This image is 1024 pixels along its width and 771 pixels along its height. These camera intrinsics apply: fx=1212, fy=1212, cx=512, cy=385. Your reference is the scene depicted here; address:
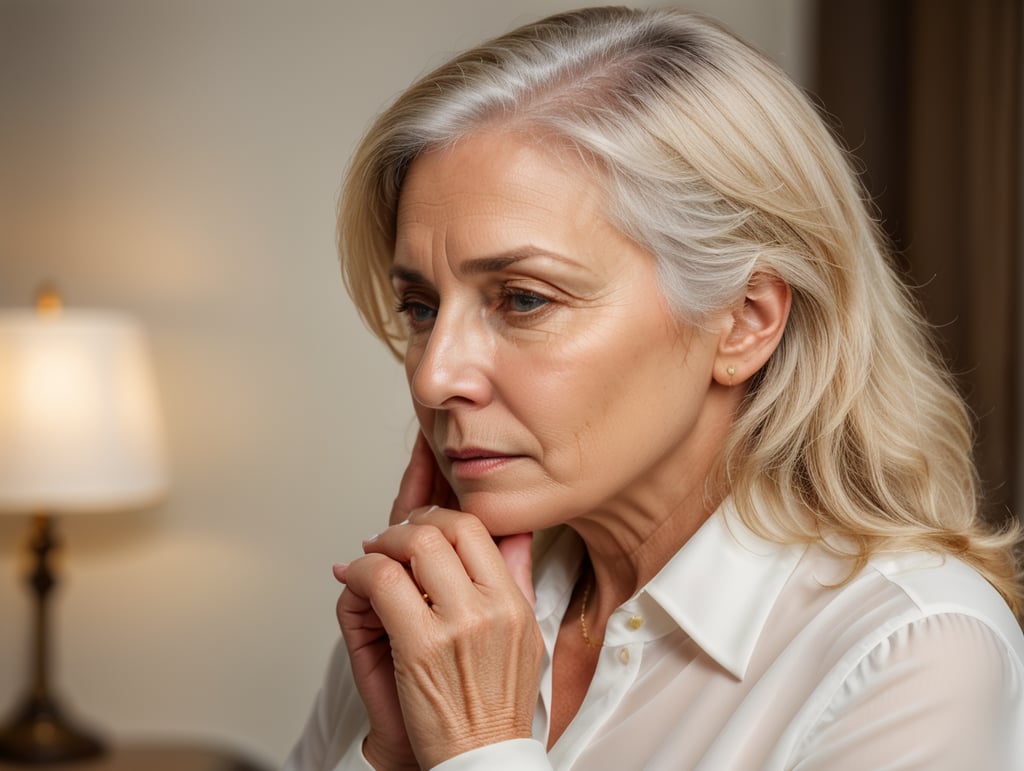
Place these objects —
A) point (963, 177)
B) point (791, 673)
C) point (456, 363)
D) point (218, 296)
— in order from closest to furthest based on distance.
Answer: point (791, 673) → point (456, 363) → point (963, 177) → point (218, 296)

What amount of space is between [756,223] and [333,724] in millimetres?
806

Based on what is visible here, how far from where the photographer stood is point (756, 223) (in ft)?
4.06

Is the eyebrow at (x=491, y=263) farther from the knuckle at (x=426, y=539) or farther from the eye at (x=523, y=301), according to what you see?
the knuckle at (x=426, y=539)

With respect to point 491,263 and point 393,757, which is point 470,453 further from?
point 393,757

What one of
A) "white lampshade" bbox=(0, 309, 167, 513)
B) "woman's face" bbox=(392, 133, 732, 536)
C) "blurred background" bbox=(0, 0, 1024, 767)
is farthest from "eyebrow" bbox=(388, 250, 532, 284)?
"blurred background" bbox=(0, 0, 1024, 767)

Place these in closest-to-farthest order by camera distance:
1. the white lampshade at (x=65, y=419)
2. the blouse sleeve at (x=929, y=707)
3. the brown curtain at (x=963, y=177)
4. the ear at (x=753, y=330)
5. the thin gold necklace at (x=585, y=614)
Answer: the blouse sleeve at (x=929, y=707), the ear at (x=753, y=330), the thin gold necklace at (x=585, y=614), the brown curtain at (x=963, y=177), the white lampshade at (x=65, y=419)

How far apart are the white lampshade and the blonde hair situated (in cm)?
177

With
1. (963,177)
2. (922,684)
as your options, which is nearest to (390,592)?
(922,684)

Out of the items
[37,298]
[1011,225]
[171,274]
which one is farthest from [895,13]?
[37,298]

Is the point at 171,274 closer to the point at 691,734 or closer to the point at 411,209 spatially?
the point at 411,209

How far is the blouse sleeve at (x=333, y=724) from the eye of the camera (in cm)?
146

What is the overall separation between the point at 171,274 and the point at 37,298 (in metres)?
0.37

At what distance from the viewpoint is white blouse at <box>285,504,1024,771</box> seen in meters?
1.00

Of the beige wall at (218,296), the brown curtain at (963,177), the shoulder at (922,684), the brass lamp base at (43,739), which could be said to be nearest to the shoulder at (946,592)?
the shoulder at (922,684)
